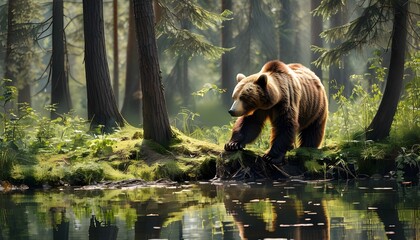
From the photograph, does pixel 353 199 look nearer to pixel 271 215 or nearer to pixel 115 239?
pixel 271 215

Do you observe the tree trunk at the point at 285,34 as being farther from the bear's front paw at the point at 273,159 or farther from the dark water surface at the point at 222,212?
the dark water surface at the point at 222,212

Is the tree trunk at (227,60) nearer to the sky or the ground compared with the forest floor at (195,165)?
nearer to the sky

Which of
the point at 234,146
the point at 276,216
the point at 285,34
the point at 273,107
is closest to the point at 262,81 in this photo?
the point at 273,107

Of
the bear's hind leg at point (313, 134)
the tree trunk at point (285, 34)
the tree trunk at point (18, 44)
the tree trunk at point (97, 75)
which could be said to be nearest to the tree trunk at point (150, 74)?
the tree trunk at point (97, 75)

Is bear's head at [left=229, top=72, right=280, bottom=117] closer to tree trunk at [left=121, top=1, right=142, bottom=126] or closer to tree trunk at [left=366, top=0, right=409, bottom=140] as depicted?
tree trunk at [left=366, top=0, right=409, bottom=140]

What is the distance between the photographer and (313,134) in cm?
1535

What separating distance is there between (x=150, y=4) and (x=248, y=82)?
2.52m

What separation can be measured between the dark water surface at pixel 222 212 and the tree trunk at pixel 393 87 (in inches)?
78.1

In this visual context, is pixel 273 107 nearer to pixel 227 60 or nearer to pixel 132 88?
pixel 132 88

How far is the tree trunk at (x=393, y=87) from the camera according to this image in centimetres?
1537

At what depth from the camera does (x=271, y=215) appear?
9.70 meters

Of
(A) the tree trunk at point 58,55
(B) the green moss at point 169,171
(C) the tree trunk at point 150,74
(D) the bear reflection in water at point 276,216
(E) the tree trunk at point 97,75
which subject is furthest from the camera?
(A) the tree trunk at point 58,55

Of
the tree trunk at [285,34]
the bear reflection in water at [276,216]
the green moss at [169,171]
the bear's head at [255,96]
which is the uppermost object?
the tree trunk at [285,34]

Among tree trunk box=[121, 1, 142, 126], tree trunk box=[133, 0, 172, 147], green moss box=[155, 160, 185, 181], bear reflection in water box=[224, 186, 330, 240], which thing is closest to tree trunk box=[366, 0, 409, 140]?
green moss box=[155, 160, 185, 181]
